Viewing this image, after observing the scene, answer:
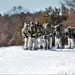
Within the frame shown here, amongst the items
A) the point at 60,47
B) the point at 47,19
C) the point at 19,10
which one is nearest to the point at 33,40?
the point at 60,47

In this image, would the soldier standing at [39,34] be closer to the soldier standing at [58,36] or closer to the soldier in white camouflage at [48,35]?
the soldier in white camouflage at [48,35]

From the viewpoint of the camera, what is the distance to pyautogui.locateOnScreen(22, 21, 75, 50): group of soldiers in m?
23.9

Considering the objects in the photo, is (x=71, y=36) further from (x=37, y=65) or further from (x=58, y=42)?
(x=37, y=65)

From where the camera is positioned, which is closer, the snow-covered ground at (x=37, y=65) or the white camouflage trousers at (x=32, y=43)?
the snow-covered ground at (x=37, y=65)

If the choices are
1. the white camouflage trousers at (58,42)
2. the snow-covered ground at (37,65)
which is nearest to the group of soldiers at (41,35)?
the white camouflage trousers at (58,42)

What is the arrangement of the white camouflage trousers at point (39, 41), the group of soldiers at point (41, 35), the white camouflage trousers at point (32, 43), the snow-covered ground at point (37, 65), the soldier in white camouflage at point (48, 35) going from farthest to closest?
the soldier in white camouflage at point (48, 35), the white camouflage trousers at point (39, 41), the group of soldiers at point (41, 35), the white camouflage trousers at point (32, 43), the snow-covered ground at point (37, 65)

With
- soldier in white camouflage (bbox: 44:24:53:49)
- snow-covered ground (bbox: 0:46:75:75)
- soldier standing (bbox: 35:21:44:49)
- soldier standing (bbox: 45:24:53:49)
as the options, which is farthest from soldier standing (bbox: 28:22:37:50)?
snow-covered ground (bbox: 0:46:75:75)

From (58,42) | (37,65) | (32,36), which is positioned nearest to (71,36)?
(58,42)

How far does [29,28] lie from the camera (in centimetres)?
2409

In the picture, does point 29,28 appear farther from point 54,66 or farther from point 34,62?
point 54,66

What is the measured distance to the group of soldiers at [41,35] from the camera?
23.9 m

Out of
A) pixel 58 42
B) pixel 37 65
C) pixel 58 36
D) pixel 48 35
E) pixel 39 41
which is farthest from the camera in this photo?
pixel 58 36

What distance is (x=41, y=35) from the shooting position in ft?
80.8

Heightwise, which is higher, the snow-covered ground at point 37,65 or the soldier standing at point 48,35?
the soldier standing at point 48,35
